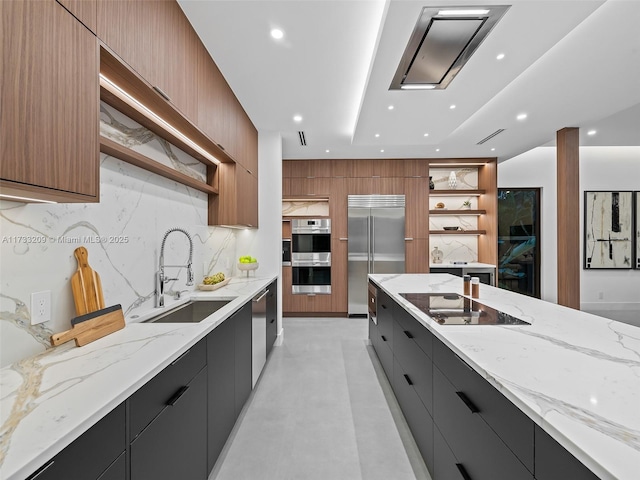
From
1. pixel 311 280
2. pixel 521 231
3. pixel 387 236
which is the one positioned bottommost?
pixel 311 280

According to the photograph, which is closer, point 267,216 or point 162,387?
point 162,387

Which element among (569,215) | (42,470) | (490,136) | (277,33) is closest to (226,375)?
(42,470)

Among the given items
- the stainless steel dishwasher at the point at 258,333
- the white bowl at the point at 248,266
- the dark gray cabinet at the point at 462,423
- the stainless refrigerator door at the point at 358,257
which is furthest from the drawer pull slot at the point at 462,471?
the stainless refrigerator door at the point at 358,257

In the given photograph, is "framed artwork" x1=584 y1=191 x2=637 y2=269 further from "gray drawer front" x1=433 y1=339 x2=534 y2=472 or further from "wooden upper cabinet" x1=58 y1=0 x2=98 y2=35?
"wooden upper cabinet" x1=58 y1=0 x2=98 y2=35


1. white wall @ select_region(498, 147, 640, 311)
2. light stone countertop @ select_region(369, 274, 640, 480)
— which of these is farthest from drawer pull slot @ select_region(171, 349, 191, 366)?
white wall @ select_region(498, 147, 640, 311)

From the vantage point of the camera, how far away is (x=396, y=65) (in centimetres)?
219

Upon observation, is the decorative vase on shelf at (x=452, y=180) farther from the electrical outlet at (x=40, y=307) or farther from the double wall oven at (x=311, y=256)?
the electrical outlet at (x=40, y=307)

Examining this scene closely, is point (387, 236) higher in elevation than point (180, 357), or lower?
higher

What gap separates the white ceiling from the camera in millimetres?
1794

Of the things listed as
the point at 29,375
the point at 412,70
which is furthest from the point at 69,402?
the point at 412,70

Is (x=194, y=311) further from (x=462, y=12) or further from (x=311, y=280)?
(x=311, y=280)

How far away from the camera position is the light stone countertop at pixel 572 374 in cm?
59

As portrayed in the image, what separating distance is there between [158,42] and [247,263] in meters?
2.30

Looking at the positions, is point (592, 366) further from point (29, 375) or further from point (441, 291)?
point (29, 375)
